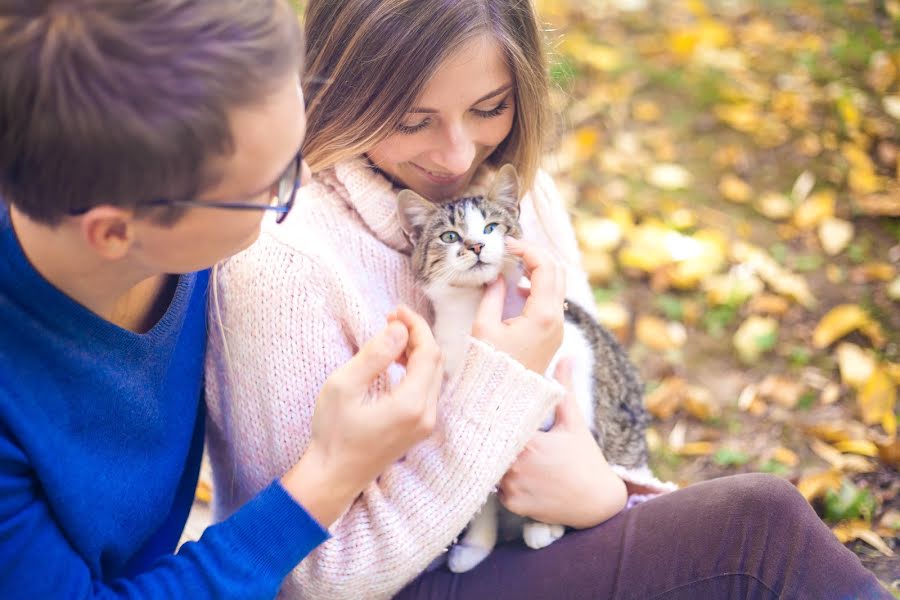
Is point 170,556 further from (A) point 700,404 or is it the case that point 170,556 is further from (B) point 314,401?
(A) point 700,404

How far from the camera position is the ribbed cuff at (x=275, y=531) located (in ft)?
4.21

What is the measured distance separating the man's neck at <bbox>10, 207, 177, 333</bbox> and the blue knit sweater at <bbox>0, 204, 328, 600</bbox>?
0.02 metres

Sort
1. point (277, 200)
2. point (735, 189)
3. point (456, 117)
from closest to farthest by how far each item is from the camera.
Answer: point (277, 200) → point (456, 117) → point (735, 189)

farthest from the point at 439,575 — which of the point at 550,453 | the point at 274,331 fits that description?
the point at 274,331

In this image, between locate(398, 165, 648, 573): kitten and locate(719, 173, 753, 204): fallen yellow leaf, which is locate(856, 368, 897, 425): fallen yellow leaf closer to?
locate(398, 165, 648, 573): kitten

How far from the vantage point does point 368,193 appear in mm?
1687

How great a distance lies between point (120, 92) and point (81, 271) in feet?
1.07

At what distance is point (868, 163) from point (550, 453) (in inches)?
96.7

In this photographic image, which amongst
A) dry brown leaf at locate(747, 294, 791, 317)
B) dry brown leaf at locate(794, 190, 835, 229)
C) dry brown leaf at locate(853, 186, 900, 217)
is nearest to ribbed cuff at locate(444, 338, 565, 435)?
dry brown leaf at locate(747, 294, 791, 317)

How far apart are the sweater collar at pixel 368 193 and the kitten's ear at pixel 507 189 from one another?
0.25 meters

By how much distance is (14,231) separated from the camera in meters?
1.15

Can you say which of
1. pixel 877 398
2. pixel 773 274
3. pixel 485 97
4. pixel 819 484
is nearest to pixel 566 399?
pixel 485 97

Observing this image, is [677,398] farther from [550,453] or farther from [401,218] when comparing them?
[401,218]

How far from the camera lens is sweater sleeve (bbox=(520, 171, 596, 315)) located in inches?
80.5
